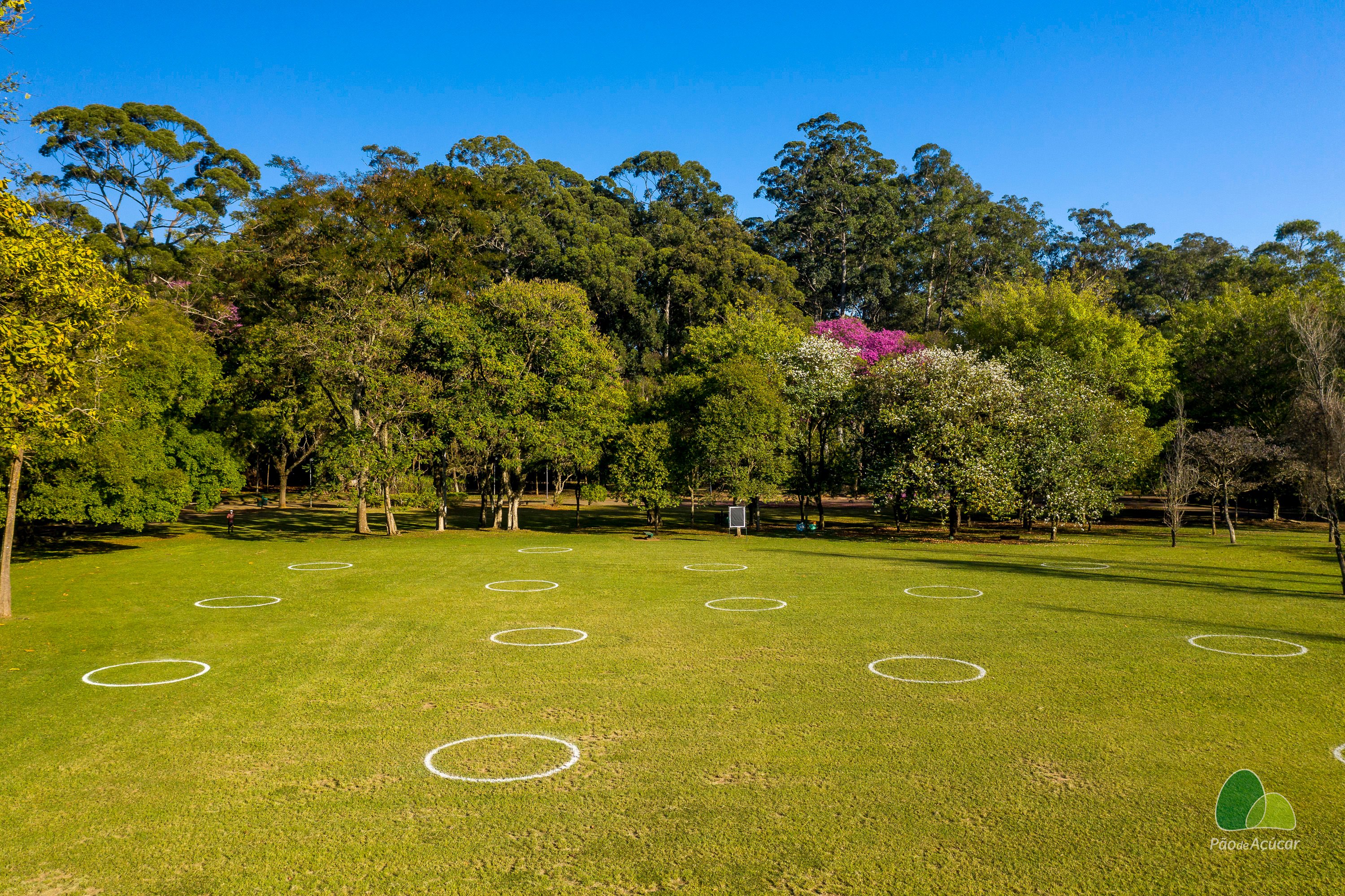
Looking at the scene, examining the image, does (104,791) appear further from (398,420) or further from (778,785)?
(398,420)

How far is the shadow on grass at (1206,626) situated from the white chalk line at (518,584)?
1040cm

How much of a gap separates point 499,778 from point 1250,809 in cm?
643

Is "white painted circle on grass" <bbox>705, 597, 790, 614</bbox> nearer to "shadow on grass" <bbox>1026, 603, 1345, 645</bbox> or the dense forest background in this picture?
"shadow on grass" <bbox>1026, 603, 1345, 645</bbox>

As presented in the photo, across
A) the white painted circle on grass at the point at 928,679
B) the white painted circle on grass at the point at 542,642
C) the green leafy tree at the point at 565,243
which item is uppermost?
the green leafy tree at the point at 565,243

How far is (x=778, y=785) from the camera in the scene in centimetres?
711

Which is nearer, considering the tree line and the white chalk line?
the white chalk line

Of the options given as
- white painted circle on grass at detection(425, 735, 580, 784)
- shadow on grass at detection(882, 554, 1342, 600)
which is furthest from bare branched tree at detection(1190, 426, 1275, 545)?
white painted circle on grass at detection(425, 735, 580, 784)

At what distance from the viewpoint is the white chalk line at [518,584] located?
1811cm

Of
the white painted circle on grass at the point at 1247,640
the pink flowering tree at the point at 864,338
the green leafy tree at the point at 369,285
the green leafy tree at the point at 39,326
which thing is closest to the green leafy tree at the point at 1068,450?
the pink flowering tree at the point at 864,338

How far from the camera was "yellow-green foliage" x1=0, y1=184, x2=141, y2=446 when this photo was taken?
12.2m

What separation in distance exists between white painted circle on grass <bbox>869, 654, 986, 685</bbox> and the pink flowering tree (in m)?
41.7

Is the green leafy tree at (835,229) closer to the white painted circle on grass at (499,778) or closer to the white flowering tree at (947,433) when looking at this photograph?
the white flowering tree at (947,433)

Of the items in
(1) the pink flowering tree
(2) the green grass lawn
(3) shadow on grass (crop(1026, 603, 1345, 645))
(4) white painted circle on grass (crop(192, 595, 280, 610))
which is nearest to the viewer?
(2) the green grass lawn

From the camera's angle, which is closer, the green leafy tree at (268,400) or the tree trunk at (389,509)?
the tree trunk at (389,509)
